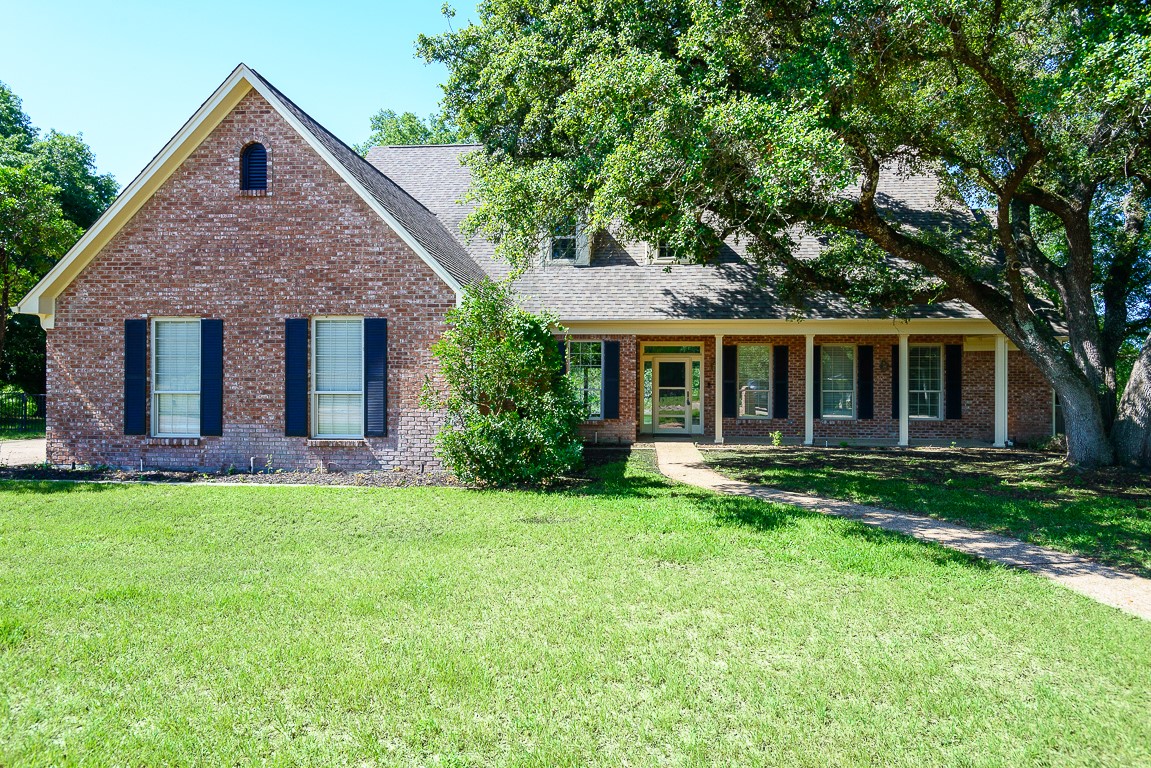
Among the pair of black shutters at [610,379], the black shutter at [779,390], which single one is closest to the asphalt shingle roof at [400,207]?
the pair of black shutters at [610,379]

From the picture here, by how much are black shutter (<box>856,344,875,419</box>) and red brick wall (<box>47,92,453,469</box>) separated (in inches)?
447

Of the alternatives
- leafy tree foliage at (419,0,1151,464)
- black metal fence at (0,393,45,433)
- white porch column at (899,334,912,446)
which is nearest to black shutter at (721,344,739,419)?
leafy tree foliage at (419,0,1151,464)

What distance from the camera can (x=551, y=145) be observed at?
1427 centimetres

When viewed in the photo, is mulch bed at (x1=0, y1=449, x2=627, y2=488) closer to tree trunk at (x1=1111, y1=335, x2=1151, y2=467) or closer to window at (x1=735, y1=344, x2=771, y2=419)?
window at (x1=735, y1=344, x2=771, y2=419)

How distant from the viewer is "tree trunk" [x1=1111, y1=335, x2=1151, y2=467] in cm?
1205

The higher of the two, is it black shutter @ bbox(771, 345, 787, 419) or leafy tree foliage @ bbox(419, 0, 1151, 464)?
leafy tree foliage @ bbox(419, 0, 1151, 464)

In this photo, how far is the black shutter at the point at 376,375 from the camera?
36.7ft

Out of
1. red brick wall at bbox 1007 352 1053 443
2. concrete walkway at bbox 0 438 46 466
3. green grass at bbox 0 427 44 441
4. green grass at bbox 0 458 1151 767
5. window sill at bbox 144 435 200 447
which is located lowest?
green grass at bbox 0 458 1151 767

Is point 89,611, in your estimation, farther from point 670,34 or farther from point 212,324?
point 670,34

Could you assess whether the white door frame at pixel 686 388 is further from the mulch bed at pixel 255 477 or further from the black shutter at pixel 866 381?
the mulch bed at pixel 255 477

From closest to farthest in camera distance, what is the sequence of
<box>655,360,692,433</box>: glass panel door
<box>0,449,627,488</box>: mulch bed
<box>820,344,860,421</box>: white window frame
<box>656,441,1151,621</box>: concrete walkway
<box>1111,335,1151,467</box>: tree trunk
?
<box>656,441,1151,621</box>: concrete walkway < <box>0,449,627,488</box>: mulch bed < <box>1111,335,1151,467</box>: tree trunk < <box>820,344,860,421</box>: white window frame < <box>655,360,692,433</box>: glass panel door

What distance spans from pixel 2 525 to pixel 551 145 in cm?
1145

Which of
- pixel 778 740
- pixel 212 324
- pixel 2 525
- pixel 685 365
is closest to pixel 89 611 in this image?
pixel 2 525

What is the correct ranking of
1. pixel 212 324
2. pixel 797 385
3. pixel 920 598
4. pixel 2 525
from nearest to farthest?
pixel 920 598 < pixel 2 525 < pixel 212 324 < pixel 797 385
